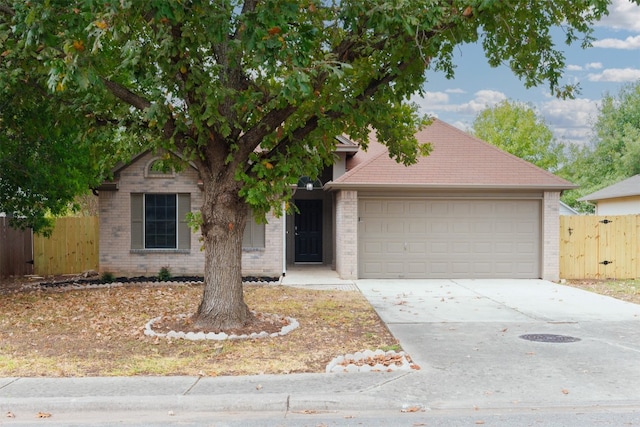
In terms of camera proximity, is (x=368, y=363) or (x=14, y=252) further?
(x=14, y=252)

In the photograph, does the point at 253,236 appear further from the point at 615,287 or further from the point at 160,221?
the point at 615,287

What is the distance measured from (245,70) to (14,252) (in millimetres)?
12012

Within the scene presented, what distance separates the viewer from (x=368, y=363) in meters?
6.82

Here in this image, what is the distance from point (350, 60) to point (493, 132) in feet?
110

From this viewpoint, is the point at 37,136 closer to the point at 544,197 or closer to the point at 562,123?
the point at 544,197

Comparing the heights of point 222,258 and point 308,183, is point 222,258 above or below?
below

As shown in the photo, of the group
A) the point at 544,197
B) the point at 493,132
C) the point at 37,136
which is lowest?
the point at 544,197

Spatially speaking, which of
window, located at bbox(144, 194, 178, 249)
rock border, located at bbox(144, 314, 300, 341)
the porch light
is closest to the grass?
the porch light

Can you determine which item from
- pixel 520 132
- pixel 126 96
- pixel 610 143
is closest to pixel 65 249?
pixel 126 96

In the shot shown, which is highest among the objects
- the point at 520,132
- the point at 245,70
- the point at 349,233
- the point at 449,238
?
the point at 520,132

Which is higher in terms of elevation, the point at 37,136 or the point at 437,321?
the point at 37,136

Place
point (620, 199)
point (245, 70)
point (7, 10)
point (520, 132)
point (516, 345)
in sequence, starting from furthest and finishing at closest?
point (520, 132) < point (620, 199) < point (245, 70) < point (7, 10) < point (516, 345)

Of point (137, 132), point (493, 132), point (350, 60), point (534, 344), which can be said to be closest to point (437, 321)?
point (534, 344)

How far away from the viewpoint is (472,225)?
53.6 ft
